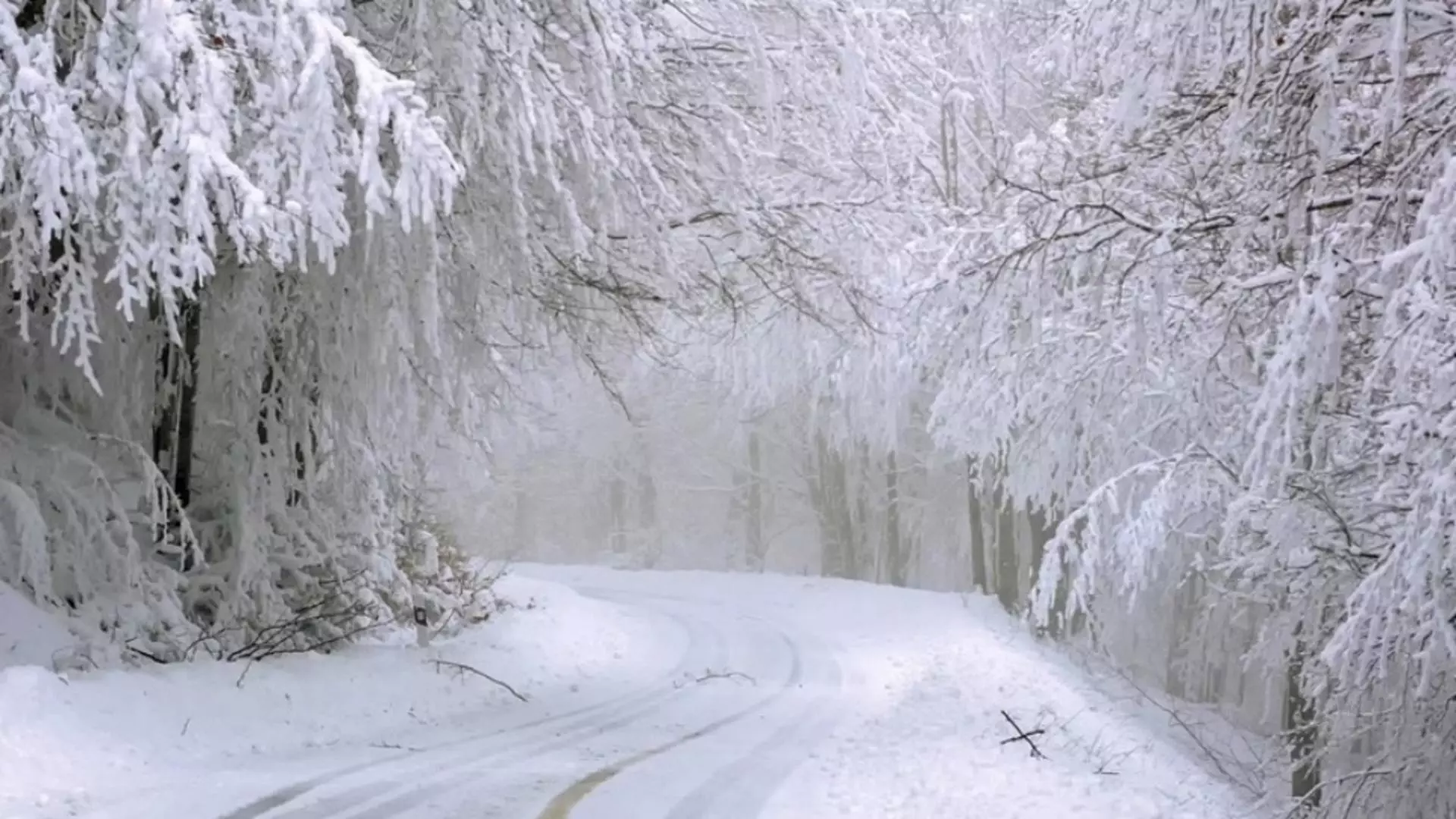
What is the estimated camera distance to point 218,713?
27.5 feet

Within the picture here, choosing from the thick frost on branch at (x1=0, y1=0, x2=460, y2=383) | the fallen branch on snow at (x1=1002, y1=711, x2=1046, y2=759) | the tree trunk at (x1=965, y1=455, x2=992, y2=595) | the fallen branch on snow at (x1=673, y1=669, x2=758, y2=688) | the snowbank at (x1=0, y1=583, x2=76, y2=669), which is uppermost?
the thick frost on branch at (x1=0, y1=0, x2=460, y2=383)

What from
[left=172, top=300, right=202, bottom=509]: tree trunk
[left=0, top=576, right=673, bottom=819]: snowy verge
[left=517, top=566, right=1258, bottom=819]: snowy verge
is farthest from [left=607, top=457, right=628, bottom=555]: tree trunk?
[left=172, top=300, right=202, bottom=509]: tree trunk

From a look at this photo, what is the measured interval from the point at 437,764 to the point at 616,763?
1268mm

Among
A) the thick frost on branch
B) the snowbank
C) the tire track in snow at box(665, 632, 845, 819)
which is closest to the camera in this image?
the thick frost on branch

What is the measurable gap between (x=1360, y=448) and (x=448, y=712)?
7.48 meters

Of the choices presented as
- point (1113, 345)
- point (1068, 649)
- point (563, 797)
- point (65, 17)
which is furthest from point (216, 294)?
point (1068, 649)

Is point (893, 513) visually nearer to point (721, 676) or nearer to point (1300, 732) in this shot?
point (721, 676)

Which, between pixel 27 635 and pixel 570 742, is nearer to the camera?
pixel 27 635

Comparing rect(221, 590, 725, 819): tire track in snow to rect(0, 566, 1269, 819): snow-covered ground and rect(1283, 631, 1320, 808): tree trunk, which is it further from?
rect(1283, 631, 1320, 808): tree trunk

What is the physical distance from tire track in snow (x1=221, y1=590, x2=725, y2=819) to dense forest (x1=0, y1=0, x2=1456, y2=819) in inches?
89.2

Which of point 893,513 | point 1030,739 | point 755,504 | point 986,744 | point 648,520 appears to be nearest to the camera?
point 1030,739

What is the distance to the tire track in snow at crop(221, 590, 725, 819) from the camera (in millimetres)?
6324

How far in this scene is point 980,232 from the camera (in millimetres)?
9312

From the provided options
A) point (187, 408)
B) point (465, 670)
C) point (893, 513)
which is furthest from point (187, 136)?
point (893, 513)
